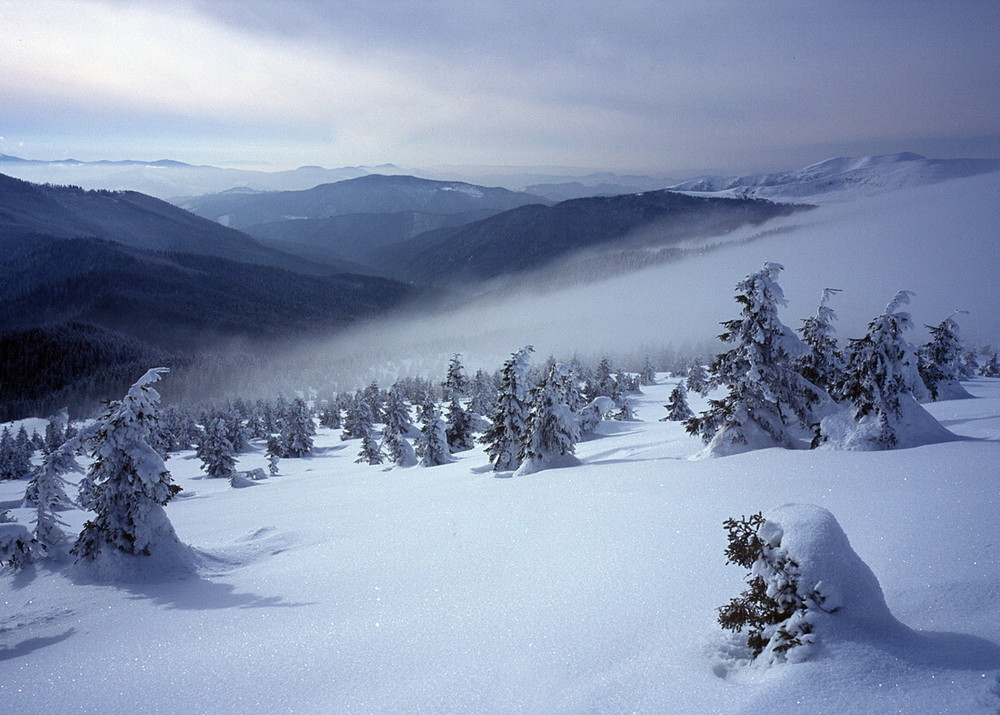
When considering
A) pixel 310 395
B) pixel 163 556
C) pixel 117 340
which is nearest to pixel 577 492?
pixel 163 556

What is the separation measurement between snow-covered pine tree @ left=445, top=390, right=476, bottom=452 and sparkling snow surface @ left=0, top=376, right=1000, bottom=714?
115 feet

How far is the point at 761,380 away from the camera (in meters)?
16.2

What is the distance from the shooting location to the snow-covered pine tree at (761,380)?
15.9m

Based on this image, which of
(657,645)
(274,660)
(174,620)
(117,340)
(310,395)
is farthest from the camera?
(117,340)

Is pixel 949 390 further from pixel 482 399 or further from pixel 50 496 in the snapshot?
pixel 482 399

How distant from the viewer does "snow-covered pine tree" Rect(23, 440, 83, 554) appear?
596 inches

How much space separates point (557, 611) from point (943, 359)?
42.2 m

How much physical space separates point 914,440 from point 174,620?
58.7 ft

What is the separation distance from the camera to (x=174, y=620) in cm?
1005

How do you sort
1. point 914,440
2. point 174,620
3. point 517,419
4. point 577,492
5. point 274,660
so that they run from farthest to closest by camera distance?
point 517,419, point 577,492, point 914,440, point 174,620, point 274,660

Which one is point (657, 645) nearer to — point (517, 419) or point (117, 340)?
point (517, 419)

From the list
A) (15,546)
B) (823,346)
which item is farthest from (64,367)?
(823,346)

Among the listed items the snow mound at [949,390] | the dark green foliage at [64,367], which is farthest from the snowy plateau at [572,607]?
the dark green foliage at [64,367]

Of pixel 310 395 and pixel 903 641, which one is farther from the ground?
pixel 903 641
